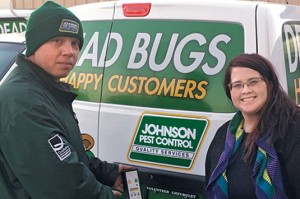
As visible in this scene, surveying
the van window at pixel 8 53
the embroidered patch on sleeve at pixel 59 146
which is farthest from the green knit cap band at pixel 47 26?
the van window at pixel 8 53

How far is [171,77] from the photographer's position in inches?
113

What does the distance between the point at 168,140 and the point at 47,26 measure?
0.96 meters

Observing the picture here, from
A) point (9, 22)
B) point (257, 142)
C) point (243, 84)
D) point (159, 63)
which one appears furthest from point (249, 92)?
point (9, 22)

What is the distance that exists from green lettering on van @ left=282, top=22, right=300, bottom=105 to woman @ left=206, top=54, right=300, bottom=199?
0.63 m

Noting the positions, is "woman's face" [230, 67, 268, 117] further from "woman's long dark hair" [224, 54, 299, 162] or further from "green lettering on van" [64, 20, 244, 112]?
"green lettering on van" [64, 20, 244, 112]

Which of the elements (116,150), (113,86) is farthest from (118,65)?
(116,150)

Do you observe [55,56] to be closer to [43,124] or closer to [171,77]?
[43,124]

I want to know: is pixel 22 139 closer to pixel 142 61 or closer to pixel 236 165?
pixel 236 165

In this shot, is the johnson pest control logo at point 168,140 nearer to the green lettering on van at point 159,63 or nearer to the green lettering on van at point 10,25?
the green lettering on van at point 159,63

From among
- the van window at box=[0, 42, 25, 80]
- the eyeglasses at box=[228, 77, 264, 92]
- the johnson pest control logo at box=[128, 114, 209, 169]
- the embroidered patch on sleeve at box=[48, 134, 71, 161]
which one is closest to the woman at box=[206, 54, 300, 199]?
the eyeglasses at box=[228, 77, 264, 92]

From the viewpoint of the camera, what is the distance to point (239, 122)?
2.32 metres

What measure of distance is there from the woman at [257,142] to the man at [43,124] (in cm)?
54

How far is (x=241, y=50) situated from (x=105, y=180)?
99 cm

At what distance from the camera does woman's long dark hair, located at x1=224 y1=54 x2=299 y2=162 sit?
2.12 meters
